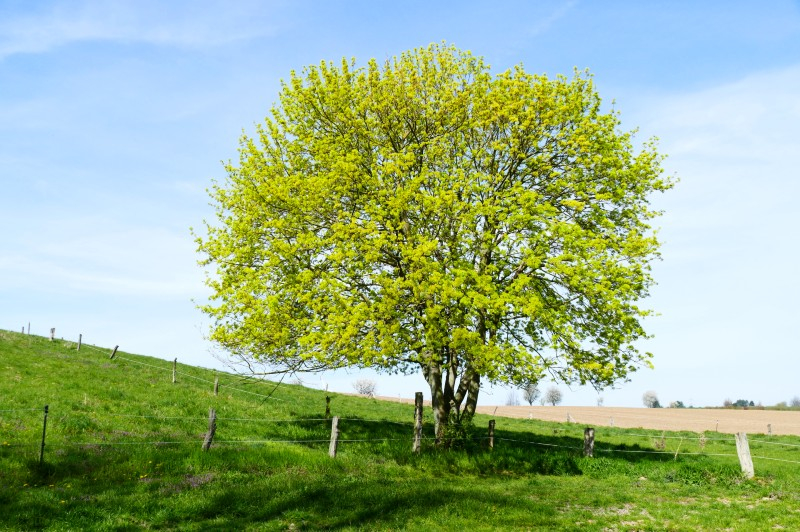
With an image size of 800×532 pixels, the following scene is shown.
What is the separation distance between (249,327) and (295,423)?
720 centimetres

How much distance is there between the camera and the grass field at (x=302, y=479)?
14.4 metres

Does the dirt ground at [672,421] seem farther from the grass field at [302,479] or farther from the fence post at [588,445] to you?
the fence post at [588,445]

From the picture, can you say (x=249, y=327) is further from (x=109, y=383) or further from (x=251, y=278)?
(x=109, y=383)

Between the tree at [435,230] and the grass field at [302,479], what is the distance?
3.59m

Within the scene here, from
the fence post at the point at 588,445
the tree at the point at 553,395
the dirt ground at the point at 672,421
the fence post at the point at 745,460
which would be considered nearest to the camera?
the fence post at the point at 745,460

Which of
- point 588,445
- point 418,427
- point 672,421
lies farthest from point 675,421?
point 418,427

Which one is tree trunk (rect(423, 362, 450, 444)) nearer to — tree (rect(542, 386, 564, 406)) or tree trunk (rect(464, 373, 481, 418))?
tree trunk (rect(464, 373, 481, 418))

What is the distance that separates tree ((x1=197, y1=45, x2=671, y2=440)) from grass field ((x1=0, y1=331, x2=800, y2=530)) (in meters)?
3.59

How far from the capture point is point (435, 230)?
2566 cm

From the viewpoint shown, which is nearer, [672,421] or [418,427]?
[418,427]

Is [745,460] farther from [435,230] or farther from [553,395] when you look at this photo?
[553,395]

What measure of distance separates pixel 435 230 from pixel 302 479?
1200 cm

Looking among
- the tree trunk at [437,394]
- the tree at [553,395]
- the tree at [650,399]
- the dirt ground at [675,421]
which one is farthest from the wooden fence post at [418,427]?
the tree at [650,399]

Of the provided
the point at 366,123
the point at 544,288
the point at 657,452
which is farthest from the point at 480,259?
the point at 657,452
